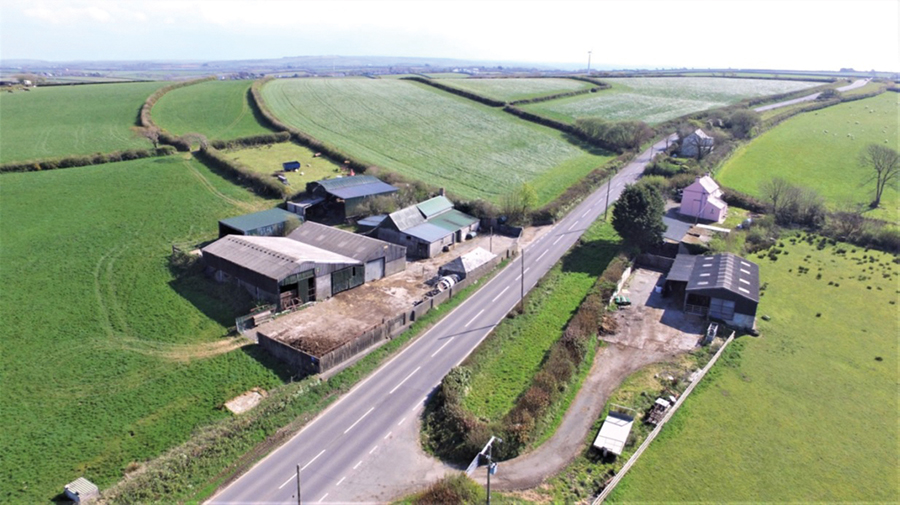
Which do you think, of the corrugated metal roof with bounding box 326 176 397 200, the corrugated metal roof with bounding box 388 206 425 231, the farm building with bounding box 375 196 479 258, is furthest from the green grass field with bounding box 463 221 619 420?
the corrugated metal roof with bounding box 326 176 397 200

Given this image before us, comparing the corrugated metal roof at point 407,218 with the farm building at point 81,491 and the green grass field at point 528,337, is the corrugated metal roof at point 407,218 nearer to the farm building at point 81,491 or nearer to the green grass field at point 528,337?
the green grass field at point 528,337

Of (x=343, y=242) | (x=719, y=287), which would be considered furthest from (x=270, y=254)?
(x=719, y=287)

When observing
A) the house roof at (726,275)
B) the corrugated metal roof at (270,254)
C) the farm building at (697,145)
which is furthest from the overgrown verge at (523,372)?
the farm building at (697,145)

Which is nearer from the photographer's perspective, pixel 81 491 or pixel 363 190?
pixel 81 491

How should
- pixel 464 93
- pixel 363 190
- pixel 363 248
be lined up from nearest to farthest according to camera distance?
pixel 363 248 < pixel 363 190 < pixel 464 93

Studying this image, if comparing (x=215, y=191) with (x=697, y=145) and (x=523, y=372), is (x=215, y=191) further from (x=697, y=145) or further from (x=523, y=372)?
(x=697, y=145)

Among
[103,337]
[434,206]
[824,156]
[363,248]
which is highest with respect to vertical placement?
[824,156]

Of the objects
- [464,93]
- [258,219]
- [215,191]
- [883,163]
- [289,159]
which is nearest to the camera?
[258,219]

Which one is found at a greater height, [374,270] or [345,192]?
[345,192]
